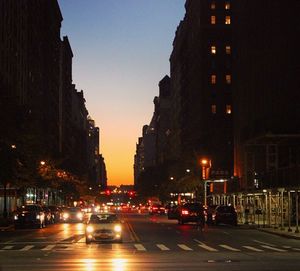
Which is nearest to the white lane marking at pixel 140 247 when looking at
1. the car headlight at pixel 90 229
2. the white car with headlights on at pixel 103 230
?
the white car with headlights on at pixel 103 230

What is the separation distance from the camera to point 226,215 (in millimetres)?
61188

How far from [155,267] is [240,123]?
260ft

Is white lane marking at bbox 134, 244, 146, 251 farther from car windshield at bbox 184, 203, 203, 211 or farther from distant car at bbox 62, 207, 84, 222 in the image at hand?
distant car at bbox 62, 207, 84, 222

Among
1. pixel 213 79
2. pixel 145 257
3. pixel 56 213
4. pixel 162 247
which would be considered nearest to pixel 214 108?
pixel 213 79

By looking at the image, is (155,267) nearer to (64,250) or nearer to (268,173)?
(64,250)

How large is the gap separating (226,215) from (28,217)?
1661 centimetres

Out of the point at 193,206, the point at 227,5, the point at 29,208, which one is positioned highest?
the point at 227,5

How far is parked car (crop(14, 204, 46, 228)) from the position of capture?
55938 mm

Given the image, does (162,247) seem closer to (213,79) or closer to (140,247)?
(140,247)

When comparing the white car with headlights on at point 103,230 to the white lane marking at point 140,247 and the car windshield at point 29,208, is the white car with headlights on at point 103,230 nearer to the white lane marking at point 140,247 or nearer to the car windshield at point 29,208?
the white lane marking at point 140,247

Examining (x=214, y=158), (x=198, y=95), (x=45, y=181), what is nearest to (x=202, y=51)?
(x=198, y=95)

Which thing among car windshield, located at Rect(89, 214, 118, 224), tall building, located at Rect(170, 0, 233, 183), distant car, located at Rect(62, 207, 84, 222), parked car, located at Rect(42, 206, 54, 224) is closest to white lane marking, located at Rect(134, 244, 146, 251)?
car windshield, located at Rect(89, 214, 118, 224)

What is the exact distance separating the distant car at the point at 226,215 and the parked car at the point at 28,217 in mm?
15018

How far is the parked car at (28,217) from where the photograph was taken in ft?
184
